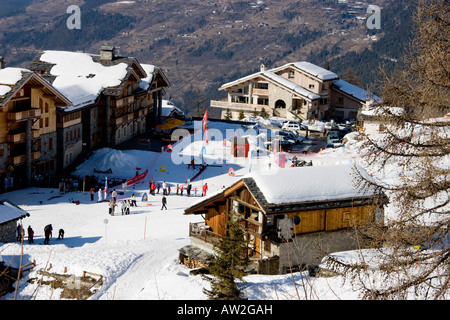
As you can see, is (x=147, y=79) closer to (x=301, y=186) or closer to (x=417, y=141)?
(x=301, y=186)

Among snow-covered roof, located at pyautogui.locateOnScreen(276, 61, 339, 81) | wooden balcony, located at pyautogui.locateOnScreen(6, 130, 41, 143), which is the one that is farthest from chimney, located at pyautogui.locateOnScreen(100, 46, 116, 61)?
snow-covered roof, located at pyautogui.locateOnScreen(276, 61, 339, 81)

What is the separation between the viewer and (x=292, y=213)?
24.3 m

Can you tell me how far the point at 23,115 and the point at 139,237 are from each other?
703 inches

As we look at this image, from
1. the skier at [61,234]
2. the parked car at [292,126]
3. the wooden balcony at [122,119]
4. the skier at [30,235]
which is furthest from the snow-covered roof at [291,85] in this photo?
the skier at [30,235]

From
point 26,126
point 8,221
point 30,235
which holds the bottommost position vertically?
point 30,235

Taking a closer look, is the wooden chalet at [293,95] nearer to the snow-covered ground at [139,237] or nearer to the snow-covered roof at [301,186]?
the snow-covered ground at [139,237]

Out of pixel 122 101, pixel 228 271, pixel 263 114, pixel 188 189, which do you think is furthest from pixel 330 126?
pixel 228 271

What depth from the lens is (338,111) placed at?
79.9m

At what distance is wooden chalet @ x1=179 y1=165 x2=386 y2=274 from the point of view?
24016mm

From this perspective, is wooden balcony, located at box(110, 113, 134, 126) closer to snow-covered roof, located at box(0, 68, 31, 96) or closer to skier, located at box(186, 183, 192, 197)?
snow-covered roof, located at box(0, 68, 31, 96)

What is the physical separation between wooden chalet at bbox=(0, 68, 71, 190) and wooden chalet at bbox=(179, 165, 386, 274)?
23.8 m

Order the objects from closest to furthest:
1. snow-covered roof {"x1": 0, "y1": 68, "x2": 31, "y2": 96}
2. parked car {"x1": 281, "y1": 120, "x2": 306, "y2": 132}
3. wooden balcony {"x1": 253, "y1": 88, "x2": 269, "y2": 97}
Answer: snow-covered roof {"x1": 0, "y1": 68, "x2": 31, "y2": 96} → parked car {"x1": 281, "y1": 120, "x2": 306, "y2": 132} → wooden balcony {"x1": 253, "y1": 88, "x2": 269, "y2": 97}
